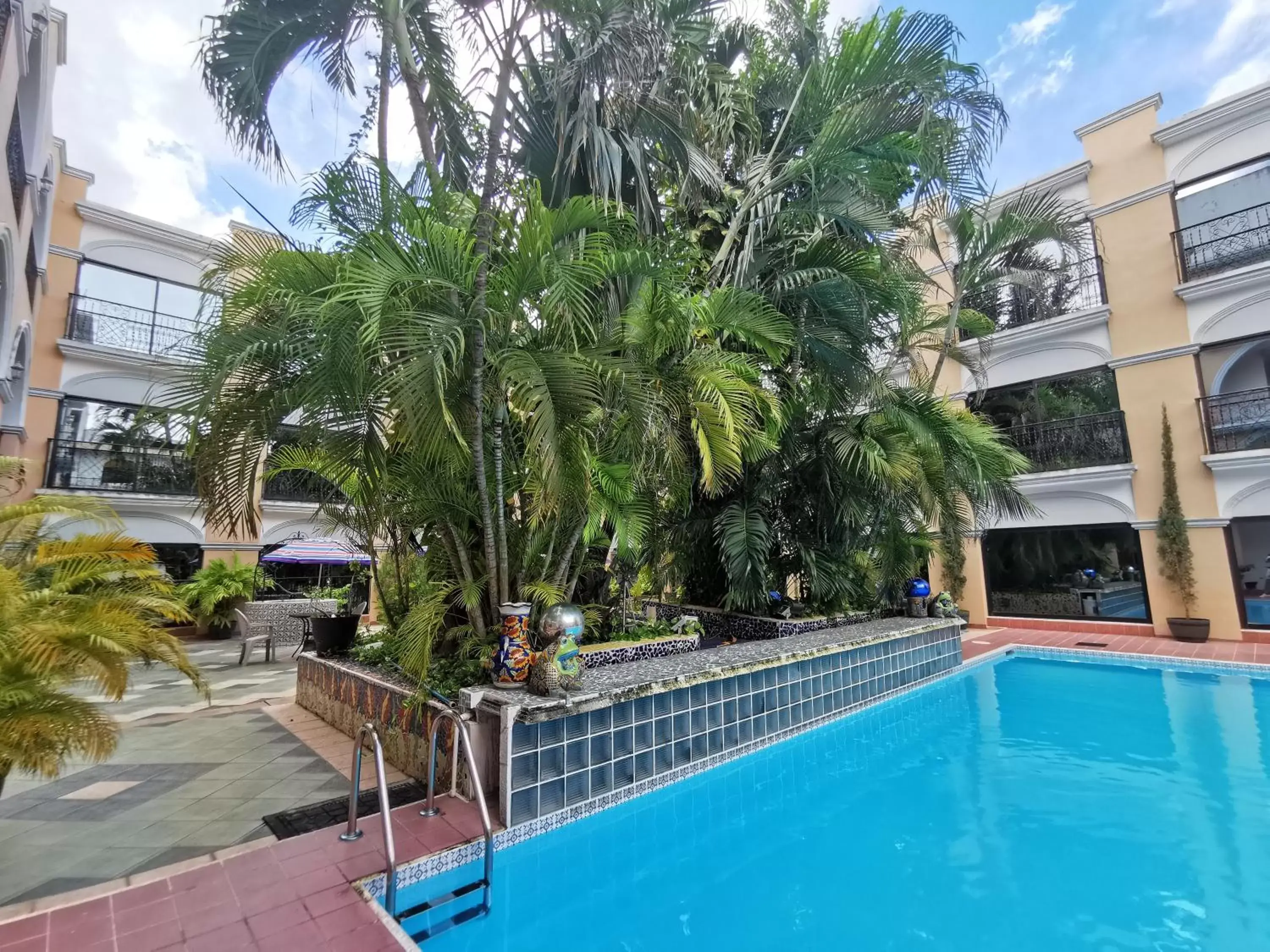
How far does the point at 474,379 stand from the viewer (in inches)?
135

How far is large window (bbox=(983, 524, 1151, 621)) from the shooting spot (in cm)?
1068

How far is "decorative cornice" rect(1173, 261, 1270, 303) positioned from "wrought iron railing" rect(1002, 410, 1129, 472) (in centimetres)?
214

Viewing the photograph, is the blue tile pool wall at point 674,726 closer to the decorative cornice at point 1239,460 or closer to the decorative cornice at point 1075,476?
the decorative cornice at point 1075,476

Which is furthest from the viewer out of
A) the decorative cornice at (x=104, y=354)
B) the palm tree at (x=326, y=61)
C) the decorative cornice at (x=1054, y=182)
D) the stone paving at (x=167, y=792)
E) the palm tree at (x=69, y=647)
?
the decorative cornice at (x=104, y=354)

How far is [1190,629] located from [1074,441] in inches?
142

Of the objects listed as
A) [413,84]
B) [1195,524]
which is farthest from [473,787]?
[1195,524]

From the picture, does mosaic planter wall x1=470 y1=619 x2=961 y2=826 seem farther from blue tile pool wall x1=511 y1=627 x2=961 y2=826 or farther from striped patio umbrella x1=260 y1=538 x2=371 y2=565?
striped patio umbrella x1=260 y1=538 x2=371 y2=565

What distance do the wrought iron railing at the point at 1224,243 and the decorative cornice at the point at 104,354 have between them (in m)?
18.7

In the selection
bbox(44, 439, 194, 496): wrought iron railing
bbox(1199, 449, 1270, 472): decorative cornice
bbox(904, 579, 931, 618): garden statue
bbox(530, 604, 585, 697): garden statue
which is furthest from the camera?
bbox(44, 439, 194, 496): wrought iron railing

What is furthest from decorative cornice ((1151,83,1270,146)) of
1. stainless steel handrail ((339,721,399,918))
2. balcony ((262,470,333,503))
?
balcony ((262,470,333,503))

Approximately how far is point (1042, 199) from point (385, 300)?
31.0 feet

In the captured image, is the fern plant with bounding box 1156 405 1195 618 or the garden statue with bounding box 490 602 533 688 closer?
the garden statue with bounding box 490 602 533 688

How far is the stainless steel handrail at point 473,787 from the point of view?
256cm

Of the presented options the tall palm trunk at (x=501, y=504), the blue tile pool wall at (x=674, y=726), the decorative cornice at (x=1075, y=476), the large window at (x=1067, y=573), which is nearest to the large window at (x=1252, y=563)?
the large window at (x=1067, y=573)
